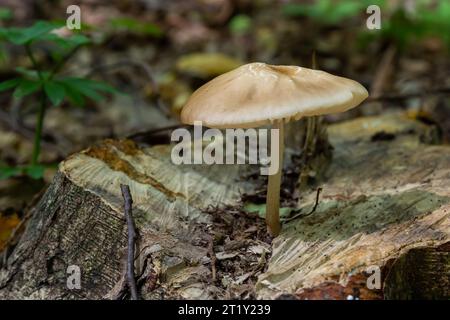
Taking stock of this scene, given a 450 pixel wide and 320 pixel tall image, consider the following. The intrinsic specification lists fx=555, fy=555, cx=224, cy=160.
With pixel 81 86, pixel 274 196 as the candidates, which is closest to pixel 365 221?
pixel 274 196

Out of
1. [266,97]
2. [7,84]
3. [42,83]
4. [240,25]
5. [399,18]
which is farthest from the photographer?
[240,25]

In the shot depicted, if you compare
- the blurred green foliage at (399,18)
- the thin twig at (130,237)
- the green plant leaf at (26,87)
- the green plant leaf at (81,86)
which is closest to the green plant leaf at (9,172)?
the green plant leaf at (26,87)

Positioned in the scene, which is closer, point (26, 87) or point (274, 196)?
point (274, 196)

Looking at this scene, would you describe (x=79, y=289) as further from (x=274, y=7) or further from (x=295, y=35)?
(x=274, y=7)

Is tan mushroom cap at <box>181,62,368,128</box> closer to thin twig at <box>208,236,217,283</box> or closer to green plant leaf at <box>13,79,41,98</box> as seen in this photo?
thin twig at <box>208,236,217,283</box>

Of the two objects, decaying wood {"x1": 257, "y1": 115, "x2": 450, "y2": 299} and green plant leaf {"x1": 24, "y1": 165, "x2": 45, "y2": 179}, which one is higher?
decaying wood {"x1": 257, "y1": 115, "x2": 450, "y2": 299}

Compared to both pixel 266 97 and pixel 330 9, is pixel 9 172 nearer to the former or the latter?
pixel 266 97

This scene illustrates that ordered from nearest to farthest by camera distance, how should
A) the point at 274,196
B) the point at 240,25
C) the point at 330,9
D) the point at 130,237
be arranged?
the point at 130,237, the point at 274,196, the point at 330,9, the point at 240,25

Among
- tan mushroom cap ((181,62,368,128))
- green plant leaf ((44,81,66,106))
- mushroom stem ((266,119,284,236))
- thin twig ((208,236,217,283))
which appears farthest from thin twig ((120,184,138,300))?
green plant leaf ((44,81,66,106))
